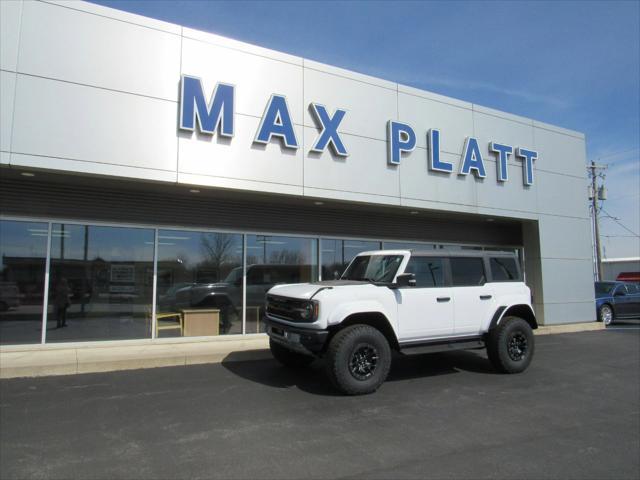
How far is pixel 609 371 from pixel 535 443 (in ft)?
16.1

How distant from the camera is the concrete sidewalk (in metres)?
7.56

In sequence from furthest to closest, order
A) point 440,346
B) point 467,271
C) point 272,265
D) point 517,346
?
point 272,265 → point 517,346 → point 467,271 → point 440,346

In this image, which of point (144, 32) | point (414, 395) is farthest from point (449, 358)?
point (144, 32)

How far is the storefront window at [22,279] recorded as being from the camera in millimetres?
8562

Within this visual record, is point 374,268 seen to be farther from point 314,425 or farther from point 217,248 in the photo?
point 217,248

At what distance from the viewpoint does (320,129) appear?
33.2 feet

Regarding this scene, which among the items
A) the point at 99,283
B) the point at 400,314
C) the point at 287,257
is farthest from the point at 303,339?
the point at 99,283

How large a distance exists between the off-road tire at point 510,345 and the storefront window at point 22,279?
8.56 m

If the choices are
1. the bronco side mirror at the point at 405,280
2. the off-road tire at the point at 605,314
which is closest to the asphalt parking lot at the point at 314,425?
the bronco side mirror at the point at 405,280

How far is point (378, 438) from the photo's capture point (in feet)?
16.0

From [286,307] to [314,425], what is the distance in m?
2.20

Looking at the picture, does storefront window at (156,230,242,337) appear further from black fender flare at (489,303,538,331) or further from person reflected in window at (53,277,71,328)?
black fender flare at (489,303,538,331)

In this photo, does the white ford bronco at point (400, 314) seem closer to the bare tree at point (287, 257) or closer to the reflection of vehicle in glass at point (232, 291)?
the reflection of vehicle in glass at point (232, 291)

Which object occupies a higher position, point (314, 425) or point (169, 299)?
point (169, 299)
